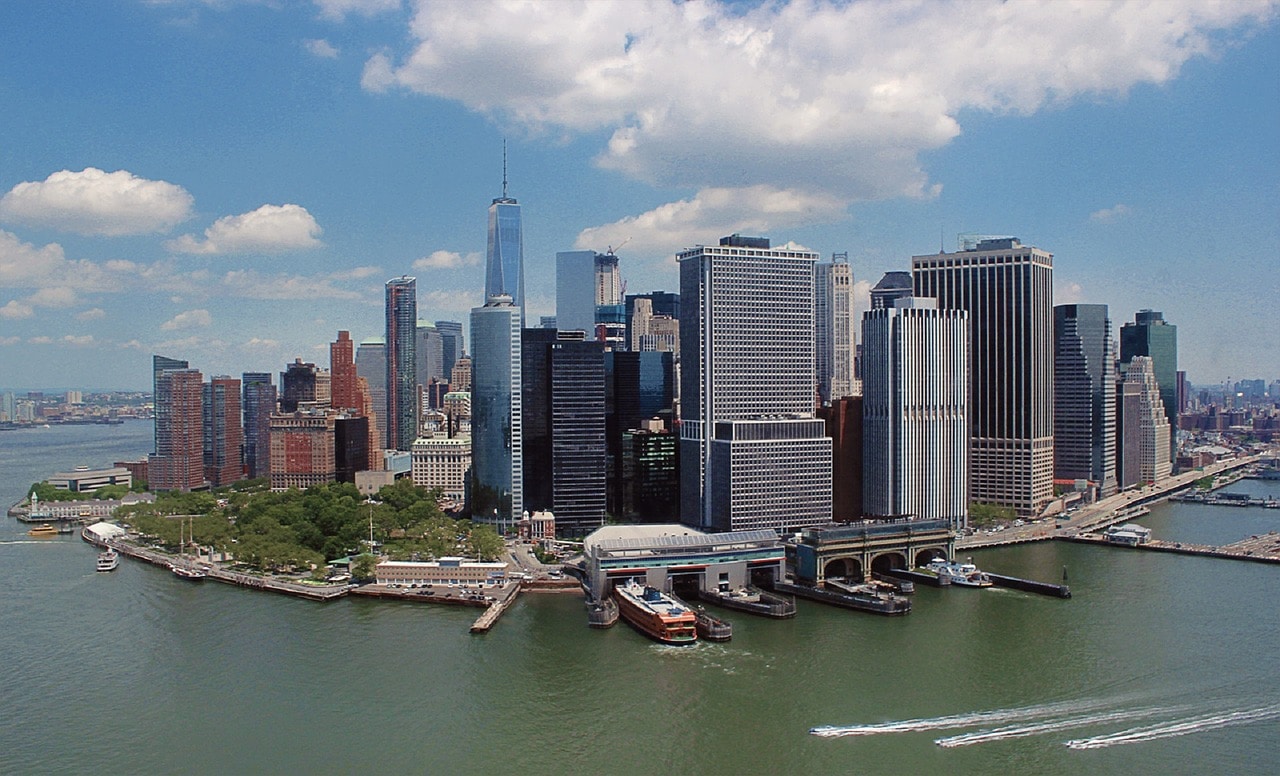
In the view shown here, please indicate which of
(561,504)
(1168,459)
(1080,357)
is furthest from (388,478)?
(1168,459)

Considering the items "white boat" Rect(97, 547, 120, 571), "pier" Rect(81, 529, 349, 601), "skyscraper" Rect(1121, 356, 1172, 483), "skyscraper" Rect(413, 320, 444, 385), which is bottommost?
"pier" Rect(81, 529, 349, 601)

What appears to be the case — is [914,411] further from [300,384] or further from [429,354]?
[429,354]

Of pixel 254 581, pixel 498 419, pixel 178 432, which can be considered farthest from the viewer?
pixel 178 432

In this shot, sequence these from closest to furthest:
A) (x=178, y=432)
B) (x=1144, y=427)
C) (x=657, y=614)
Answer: (x=657, y=614), (x=178, y=432), (x=1144, y=427)

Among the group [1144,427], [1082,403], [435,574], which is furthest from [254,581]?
[1144,427]

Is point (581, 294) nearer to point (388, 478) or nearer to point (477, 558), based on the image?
point (388, 478)

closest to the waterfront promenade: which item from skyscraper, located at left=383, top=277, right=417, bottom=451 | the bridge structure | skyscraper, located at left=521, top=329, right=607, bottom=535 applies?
the bridge structure

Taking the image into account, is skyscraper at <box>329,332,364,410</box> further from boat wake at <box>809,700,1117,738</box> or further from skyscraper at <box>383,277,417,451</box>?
boat wake at <box>809,700,1117,738</box>
